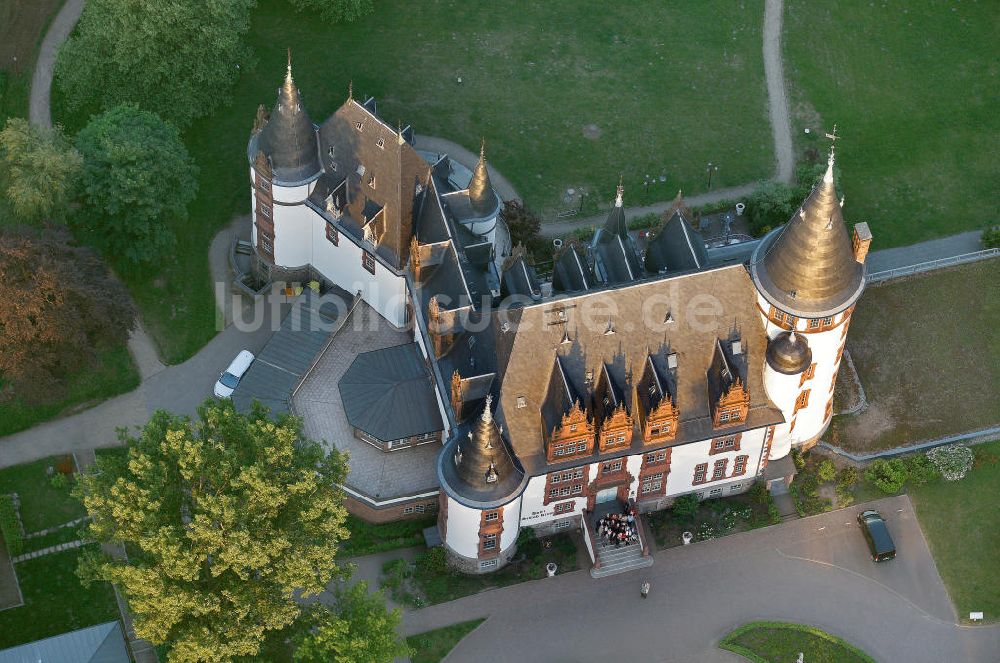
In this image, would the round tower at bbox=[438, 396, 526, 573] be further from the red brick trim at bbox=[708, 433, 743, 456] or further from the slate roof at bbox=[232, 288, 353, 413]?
the slate roof at bbox=[232, 288, 353, 413]

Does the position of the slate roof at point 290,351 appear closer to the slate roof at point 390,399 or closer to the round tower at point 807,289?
the slate roof at point 390,399

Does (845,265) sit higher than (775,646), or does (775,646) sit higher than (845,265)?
(845,265)

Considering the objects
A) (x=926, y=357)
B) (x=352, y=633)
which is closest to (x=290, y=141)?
(x=352, y=633)

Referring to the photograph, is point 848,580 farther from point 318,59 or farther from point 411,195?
point 318,59

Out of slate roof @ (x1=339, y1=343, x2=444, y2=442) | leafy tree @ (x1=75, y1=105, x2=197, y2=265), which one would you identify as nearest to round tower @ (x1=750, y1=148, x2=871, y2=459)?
slate roof @ (x1=339, y1=343, x2=444, y2=442)

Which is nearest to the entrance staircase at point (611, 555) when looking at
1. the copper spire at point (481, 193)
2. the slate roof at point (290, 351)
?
the slate roof at point (290, 351)

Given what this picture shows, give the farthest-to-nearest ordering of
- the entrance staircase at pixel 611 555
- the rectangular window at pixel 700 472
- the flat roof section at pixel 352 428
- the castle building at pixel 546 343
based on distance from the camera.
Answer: the flat roof section at pixel 352 428, the rectangular window at pixel 700 472, the entrance staircase at pixel 611 555, the castle building at pixel 546 343

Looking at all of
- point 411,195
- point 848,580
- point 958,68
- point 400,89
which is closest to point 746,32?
point 958,68
